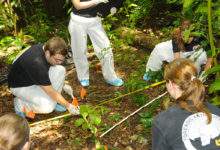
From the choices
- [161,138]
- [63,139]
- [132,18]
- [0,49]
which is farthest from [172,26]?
[161,138]

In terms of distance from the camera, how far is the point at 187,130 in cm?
339

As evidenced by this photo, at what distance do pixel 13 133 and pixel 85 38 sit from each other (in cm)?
365

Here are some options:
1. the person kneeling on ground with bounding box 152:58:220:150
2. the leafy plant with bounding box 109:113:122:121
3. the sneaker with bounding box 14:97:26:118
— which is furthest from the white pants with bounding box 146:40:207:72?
the person kneeling on ground with bounding box 152:58:220:150

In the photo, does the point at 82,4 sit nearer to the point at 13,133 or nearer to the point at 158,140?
the point at 158,140

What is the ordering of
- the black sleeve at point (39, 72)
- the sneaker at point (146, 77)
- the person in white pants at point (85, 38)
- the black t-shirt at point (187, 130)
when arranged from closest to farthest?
the black t-shirt at point (187, 130) → the black sleeve at point (39, 72) → the person in white pants at point (85, 38) → the sneaker at point (146, 77)

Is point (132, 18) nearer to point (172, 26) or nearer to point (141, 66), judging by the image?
point (172, 26)

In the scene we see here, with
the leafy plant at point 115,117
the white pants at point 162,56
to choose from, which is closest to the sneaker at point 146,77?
the white pants at point 162,56

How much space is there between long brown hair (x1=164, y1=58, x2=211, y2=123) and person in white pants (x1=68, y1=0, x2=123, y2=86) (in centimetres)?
261

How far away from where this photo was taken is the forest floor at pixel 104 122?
5383 mm

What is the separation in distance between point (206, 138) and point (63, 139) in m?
2.51

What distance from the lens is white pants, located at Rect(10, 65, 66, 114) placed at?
5.95 m

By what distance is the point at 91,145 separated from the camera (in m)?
5.32

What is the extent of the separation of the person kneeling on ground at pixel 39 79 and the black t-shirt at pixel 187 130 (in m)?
2.18

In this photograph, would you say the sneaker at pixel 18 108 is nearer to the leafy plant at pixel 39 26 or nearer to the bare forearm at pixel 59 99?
the bare forearm at pixel 59 99
